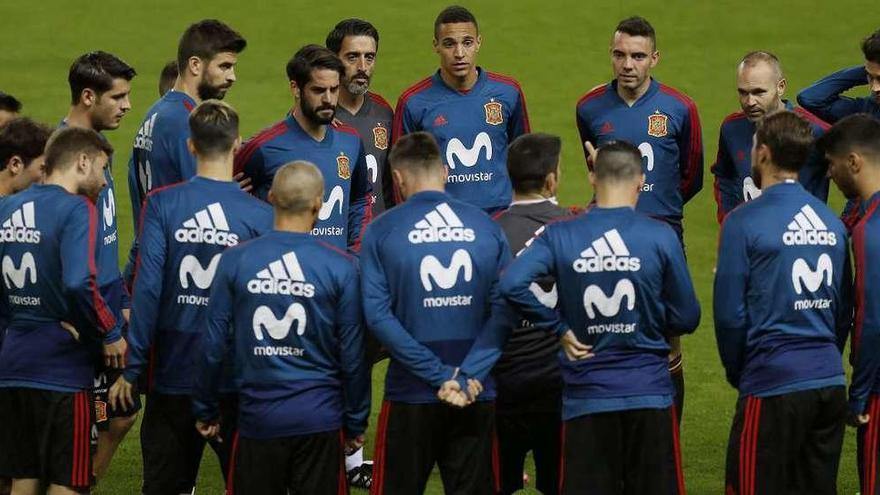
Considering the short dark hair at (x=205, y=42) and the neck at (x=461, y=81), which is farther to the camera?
the neck at (x=461, y=81)

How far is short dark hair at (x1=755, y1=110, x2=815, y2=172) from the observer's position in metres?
6.72

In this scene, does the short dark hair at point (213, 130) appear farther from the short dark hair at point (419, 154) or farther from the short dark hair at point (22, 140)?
the short dark hair at point (22, 140)

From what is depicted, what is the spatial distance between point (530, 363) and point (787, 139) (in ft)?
5.35

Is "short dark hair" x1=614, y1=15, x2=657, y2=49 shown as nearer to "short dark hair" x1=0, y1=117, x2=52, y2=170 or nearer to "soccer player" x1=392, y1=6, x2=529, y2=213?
"soccer player" x1=392, y1=6, x2=529, y2=213

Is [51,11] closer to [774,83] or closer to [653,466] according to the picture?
[774,83]

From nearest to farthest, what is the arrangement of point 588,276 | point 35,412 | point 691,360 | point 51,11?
1. point 588,276
2. point 35,412
3. point 691,360
4. point 51,11

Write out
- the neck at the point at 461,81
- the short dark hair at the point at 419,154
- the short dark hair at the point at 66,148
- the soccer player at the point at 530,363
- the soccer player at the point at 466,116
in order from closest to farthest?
the short dark hair at the point at 419,154, the soccer player at the point at 530,363, the short dark hair at the point at 66,148, the soccer player at the point at 466,116, the neck at the point at 461,81

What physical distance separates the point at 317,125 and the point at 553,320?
216 centimetres

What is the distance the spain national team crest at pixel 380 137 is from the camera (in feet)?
30.1

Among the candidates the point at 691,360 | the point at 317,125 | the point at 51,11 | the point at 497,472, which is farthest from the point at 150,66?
the point at 497,472

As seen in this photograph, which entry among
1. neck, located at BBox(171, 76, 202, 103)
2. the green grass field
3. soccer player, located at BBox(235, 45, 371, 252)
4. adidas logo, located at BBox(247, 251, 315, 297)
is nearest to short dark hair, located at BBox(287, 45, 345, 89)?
soccer player, located at BBox(235, 45, 371, 252)

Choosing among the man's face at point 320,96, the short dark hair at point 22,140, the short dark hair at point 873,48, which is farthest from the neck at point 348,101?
the short dark hair at point 873,48

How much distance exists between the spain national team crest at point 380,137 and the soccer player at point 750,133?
6.69 ft

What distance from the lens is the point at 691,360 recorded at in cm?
1155
